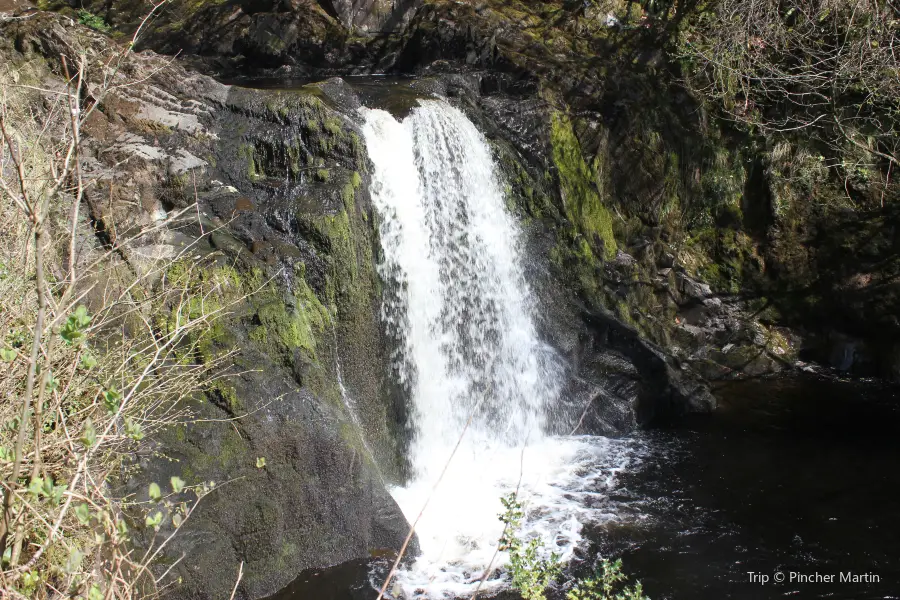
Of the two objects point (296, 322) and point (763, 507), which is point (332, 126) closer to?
point (296, 322)

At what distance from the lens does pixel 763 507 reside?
6160 mm

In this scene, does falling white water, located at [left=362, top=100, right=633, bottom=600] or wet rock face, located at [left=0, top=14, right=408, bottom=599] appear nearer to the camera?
wet rock face, located at [left=0, top=14, right=408, bottom=599]

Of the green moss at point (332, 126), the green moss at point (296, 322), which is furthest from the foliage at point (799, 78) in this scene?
the green moss at point (296, 322)

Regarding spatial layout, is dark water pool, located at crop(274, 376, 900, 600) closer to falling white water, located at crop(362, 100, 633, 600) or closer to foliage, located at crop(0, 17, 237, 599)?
falling white water, located at crop(362, 100, 633, 600)

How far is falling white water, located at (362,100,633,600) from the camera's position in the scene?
20.9 ft

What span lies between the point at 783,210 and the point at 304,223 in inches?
300

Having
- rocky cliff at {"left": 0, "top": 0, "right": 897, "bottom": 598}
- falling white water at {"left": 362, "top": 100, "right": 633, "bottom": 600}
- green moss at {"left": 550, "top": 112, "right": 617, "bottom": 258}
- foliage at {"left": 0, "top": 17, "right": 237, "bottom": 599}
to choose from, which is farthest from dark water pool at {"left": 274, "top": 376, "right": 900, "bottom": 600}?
green moss at {"left": 550, "top": 112, "right": 617, "bottom": 258}

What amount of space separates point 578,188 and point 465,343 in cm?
311

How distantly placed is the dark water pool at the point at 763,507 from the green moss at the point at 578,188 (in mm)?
2776

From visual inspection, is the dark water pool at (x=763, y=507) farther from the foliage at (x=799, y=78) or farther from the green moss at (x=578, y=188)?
the foliage at (x=799, y=78)

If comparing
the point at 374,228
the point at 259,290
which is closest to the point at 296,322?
the point at 259,290

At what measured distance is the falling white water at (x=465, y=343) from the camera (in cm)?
638

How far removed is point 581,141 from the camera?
9.48 metres

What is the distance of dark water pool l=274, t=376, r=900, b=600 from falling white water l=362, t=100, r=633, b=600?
1.74 feet
